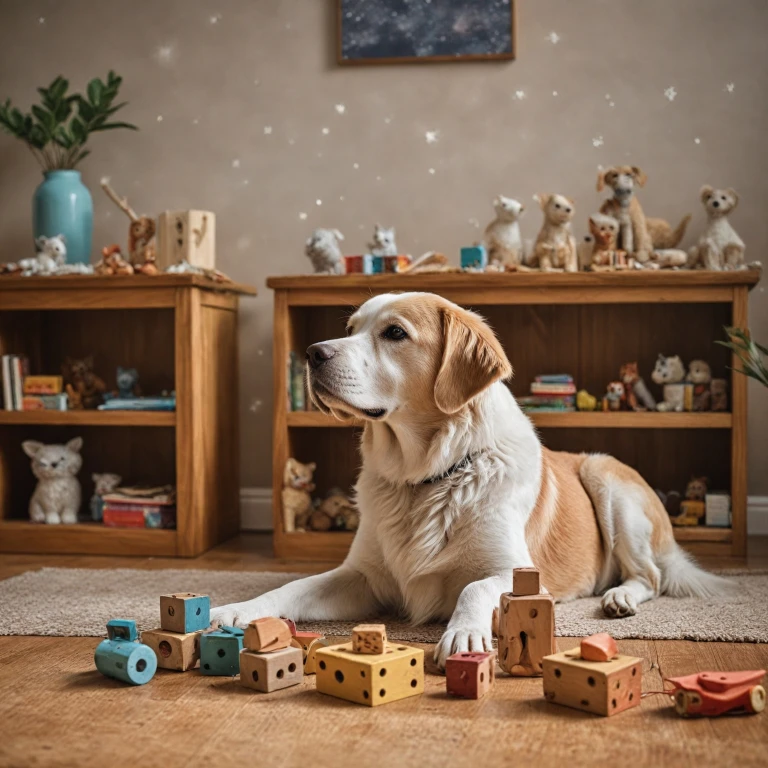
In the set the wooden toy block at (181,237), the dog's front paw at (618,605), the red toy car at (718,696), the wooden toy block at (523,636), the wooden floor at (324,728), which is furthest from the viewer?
the wooden toy block at (181,237)

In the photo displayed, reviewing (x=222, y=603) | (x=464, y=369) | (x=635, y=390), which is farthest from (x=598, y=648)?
(x=635, y=390)

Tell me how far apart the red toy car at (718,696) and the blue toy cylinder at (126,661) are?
97 cm

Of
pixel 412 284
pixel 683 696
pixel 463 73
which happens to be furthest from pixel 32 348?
pixel 683 696

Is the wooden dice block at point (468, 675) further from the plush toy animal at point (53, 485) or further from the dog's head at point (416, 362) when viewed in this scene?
the plush toy animal at point (53, 485)

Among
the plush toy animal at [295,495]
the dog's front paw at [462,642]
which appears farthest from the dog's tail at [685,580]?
the plush toy animal at [295,495]

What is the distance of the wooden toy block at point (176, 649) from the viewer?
1839 mm

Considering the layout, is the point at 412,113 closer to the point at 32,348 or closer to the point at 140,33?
the point at 140,33

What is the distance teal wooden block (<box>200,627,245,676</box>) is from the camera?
A: 71.3 inches

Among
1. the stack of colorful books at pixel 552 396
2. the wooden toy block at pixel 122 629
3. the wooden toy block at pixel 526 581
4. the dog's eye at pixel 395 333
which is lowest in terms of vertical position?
the wooden toy block at pixel 122 629

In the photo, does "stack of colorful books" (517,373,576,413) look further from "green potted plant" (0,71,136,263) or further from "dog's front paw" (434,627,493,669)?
"green potted plant" (0,71,136,263)

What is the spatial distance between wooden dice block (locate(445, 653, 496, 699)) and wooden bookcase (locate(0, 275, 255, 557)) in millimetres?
1742

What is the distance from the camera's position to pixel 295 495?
3.24 meters

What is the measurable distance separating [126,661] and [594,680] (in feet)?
2.80

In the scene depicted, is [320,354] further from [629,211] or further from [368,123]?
[368,123]
